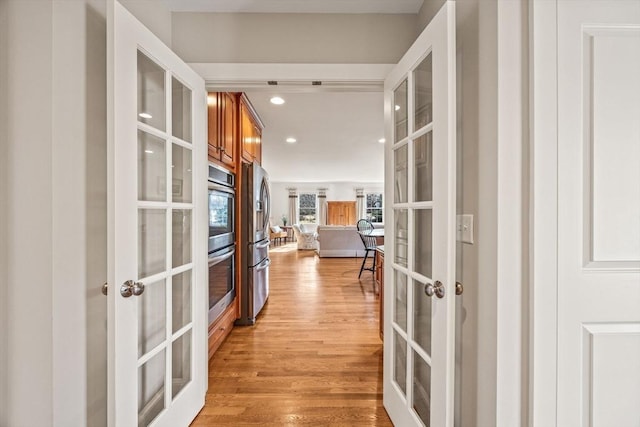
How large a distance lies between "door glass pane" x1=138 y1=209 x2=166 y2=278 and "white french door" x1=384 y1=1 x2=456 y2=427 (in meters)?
1.16

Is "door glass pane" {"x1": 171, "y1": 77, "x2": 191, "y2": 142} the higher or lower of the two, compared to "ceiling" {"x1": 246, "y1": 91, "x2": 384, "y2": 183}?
lower

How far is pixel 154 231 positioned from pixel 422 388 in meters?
1.40

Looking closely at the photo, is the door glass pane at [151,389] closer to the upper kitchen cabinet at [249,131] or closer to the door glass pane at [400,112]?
the door glass pane at [400,112]

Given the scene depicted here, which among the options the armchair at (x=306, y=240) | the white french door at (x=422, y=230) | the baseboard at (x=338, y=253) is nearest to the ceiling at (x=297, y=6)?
the white french door at (x=422, y=230)

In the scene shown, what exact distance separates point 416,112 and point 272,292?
3.31m

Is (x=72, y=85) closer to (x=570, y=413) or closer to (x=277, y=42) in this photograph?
(x=277, y=42)

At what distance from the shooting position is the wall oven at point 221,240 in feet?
6.89

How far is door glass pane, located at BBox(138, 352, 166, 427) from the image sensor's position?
1.22 metres

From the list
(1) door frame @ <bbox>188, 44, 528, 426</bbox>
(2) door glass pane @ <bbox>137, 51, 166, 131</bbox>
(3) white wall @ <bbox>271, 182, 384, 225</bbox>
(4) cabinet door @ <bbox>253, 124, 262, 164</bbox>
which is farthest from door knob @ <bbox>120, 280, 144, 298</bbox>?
(3) white wall @ <bbox>271, 182, 384, 225</bbox>

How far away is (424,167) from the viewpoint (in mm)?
1231

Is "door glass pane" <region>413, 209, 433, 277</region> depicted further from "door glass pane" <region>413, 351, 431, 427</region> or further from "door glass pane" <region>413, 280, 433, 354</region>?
"door glass pane" <region>413, 351, 431, 427</region>

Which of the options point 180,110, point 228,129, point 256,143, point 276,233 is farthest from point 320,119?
point 276,233

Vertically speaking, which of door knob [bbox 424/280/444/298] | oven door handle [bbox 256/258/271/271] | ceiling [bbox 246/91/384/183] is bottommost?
oven door handle [bbox 256/258/271/271]

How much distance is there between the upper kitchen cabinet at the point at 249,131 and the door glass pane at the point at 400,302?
6.65ft
